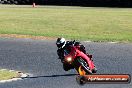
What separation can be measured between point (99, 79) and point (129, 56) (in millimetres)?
14264

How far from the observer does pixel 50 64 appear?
51.9ft

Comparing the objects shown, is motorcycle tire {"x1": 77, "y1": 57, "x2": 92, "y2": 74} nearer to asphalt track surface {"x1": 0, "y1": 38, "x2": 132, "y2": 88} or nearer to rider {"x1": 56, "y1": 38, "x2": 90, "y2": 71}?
rider {"x1": 56, "y1": 38, "x2": 90, "y2": 71}

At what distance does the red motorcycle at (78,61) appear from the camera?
4758 millimetres

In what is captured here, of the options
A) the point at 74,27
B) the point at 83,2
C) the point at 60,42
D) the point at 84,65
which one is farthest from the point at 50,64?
the point at 83,2

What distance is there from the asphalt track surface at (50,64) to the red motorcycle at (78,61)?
16.6 ft

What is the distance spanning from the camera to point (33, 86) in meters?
10.6

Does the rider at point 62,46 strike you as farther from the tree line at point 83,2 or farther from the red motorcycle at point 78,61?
the tree line at point 83,2

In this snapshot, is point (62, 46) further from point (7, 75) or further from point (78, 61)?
point (7, 75)

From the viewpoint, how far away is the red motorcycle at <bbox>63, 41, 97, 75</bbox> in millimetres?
4758

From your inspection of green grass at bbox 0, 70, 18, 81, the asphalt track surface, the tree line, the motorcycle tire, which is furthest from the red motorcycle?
the tree line

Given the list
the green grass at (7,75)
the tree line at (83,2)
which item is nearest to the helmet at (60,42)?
the green grass at (7,75)

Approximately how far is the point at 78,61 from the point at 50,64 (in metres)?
11.0

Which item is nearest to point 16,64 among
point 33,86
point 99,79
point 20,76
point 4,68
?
point 4,68

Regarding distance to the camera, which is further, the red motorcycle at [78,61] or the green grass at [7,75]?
the green grass at [7,75]
